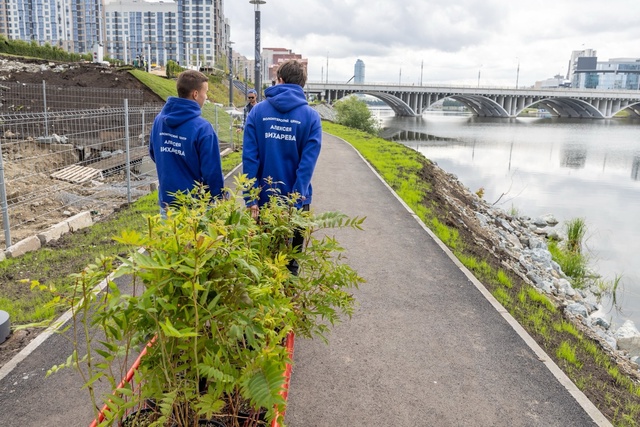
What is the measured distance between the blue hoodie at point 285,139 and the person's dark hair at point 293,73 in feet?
0.25

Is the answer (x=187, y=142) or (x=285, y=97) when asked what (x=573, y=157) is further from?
(x=187, y=142)

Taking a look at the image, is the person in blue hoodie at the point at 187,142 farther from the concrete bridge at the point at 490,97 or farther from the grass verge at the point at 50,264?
the concrete bridge at the point at 490,97

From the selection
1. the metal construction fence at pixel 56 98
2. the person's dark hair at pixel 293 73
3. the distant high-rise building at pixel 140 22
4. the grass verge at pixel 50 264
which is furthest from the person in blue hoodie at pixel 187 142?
the distant high-rise building at pixel 140 22

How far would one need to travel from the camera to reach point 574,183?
76.4ft

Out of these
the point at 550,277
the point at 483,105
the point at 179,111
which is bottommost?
the point at 550,277

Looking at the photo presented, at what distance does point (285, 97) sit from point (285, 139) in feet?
1.08

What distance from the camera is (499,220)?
13703mm

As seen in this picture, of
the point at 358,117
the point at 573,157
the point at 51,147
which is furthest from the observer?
the point at 358,117

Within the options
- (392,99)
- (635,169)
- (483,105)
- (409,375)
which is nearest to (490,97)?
(483,105)

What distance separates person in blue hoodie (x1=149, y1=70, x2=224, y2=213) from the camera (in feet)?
13.0

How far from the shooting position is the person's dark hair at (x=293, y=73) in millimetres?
4184

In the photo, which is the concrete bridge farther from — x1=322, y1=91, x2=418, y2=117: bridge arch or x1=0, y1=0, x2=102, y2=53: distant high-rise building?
x1=0, y1=0, x2=102, y2=53: distant high-rise building

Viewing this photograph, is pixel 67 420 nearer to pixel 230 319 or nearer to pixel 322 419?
pixel 322 419

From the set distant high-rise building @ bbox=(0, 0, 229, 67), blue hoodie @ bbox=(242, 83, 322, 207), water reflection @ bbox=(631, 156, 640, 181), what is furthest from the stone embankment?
distant high-rise building @ bbox=(0, 0, 229, 67)
